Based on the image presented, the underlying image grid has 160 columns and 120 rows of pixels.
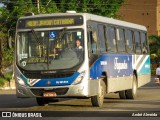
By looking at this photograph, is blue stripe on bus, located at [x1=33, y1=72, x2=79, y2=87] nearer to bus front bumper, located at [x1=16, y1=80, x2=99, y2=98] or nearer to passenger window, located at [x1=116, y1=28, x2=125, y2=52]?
bus front bumper, located at [x1=16, y1=80, x2=99, y2=98]

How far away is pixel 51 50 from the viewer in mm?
18047

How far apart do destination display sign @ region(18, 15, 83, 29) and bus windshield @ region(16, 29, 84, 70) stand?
227 mm

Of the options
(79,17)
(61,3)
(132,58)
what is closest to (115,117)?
(79,17)

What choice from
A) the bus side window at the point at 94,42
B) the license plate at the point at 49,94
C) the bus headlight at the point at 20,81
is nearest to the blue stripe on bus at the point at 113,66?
the bus side window at the point at 94,42

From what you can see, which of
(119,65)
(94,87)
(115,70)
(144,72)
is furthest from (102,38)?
(144,72)

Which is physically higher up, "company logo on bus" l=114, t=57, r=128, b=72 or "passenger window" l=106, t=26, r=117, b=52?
"passenger window" l=106, t=26, r=117, b=52

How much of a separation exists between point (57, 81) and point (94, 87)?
1.36 meters

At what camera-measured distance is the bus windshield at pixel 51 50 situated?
17844mm

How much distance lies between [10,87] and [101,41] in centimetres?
2198

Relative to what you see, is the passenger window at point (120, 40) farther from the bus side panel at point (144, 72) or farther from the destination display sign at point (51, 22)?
the destination display sign at point (51, 22)

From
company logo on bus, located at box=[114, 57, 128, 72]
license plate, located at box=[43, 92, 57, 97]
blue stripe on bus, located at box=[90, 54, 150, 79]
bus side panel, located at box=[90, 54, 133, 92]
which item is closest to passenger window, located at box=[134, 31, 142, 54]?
blue stripe on bus, located at box=[90, 54, 150, 79]

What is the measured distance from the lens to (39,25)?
18359 mm

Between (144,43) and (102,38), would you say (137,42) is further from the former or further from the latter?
(102,38)

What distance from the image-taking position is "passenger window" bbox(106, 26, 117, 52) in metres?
20.5
